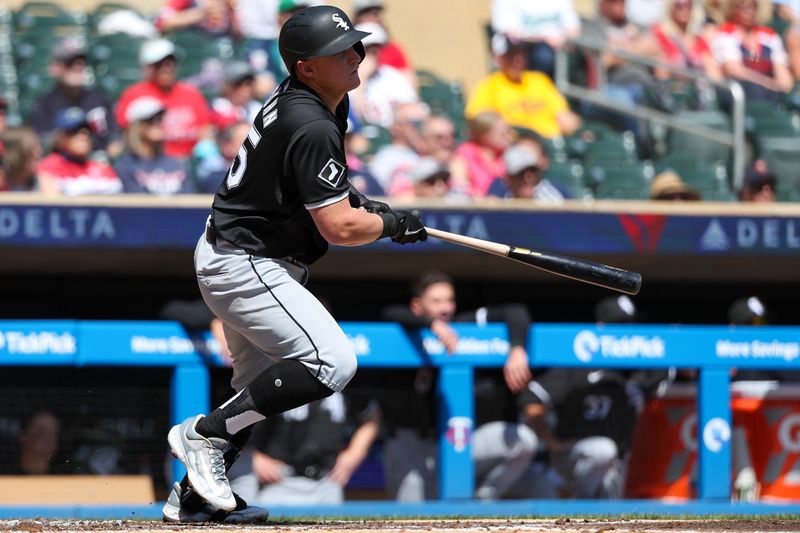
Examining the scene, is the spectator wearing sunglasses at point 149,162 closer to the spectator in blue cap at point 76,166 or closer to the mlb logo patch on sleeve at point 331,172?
the spectator in blue cap at point 76,166

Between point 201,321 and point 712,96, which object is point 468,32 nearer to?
point 712,96

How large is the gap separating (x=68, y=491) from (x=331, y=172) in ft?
7.84

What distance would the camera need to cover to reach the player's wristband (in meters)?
3.69

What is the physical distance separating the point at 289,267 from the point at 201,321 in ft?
5.55

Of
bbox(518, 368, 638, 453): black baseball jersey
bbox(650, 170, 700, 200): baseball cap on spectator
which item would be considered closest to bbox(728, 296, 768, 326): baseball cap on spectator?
bbox(650, 170, 700, 200): baseball cap on spectator

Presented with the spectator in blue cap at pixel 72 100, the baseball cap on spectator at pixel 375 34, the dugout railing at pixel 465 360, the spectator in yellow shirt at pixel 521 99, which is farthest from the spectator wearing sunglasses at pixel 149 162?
the spectator in yellow shirt at pixel 521 99

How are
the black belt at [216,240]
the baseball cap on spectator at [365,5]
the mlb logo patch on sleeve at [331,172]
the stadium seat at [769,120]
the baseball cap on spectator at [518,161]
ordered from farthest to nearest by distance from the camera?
1. the stadium seat at [769,120]
2. the baseball cap on spectator at [365,5]
3. the baseball cap on spectator at [518,161]
4. the black belt at [216,240]
5. the mlb logo patch on sleeve at [331,172]

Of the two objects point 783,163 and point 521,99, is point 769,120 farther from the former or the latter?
point 521,99

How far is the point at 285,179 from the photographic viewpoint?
12.0ft

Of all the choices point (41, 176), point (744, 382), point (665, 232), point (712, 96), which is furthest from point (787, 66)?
point (41, 176)

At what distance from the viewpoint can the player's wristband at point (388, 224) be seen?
12.1 feet

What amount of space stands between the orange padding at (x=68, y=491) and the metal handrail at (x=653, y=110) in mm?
4719

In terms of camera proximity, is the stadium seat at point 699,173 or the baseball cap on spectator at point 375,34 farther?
the baseball cap on spectator at point 375,34

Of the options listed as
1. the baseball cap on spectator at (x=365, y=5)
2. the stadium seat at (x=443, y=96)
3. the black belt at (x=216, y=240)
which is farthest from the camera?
the baseball cap on spectator at (x=365, y=5)
